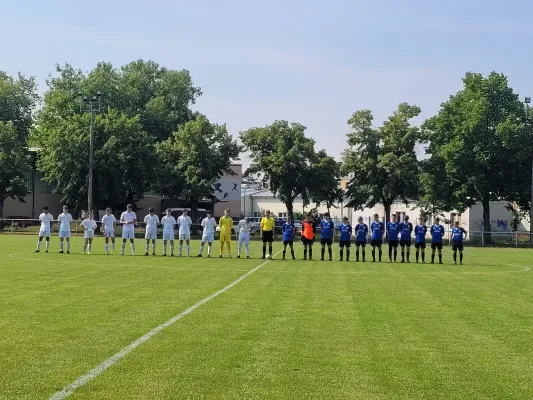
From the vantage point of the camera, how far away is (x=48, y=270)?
822 inches

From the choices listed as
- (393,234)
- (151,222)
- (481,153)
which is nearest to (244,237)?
(151,222)

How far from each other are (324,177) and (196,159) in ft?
37.0

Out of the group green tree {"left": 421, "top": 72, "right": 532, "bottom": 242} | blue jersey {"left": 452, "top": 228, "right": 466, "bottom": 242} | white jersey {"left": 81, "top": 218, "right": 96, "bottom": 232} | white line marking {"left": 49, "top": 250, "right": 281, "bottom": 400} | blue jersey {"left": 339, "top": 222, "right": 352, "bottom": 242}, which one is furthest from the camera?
green tree {"left": 421, "top": 72, "right": 532, "bottom": 242}

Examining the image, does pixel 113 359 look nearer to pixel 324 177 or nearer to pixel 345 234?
pixel 345 234

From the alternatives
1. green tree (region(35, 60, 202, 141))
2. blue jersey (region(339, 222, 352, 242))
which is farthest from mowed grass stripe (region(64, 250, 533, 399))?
green tree (region(35, 60, 202, 141))

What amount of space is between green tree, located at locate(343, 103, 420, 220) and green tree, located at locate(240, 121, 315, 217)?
11.9 feet

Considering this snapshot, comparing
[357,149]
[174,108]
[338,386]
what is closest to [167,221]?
[338,386]

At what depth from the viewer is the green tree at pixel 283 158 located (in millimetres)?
64750

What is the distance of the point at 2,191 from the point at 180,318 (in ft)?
195

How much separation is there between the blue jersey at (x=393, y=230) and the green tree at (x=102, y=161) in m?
35.3

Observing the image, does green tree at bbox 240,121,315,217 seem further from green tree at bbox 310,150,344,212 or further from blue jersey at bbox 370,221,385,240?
blue jersey at bbox 370,221,385,240

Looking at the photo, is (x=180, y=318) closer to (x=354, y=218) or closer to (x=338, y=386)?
(x=338, y=386)

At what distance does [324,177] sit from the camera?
65625mm

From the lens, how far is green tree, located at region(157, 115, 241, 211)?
66250 millimetres
